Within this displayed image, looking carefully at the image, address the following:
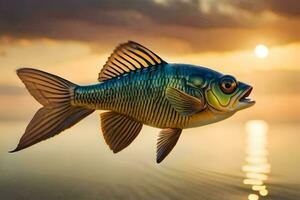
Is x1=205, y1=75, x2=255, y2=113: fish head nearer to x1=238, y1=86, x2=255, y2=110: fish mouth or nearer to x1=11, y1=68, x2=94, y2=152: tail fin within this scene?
x1=238, y1=86, x2=255, y2=110: fish mouth

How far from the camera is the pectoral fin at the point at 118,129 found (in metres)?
1.61

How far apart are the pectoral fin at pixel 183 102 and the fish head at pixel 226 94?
0.11 feet

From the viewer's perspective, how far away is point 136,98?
5.14 ft

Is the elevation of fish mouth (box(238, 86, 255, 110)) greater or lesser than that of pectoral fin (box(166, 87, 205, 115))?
greater

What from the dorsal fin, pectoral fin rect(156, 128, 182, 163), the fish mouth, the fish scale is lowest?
pectoral fin rect(156, 128, 182, 163)

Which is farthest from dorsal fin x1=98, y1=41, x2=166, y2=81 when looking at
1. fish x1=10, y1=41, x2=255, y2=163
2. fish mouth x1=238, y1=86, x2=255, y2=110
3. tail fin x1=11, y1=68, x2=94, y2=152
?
fish mouth x1=238, y1=86, x2=255, y2=110

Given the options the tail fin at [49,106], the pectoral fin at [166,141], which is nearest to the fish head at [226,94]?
the pectoral fin at [166,141]

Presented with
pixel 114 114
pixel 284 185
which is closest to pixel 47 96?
pixel 114 114

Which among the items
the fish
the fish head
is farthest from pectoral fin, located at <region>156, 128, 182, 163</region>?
the fish head

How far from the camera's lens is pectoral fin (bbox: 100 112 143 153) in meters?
1.61

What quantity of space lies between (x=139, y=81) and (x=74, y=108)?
0.62 ft

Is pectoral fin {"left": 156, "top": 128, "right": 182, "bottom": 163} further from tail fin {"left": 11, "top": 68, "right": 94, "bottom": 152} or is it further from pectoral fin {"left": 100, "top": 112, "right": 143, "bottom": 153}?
tail fin {"left": 11, "top": 68, "right": 94, "bottom": 152}

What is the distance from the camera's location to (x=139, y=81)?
1.57 metres

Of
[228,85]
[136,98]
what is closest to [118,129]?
[136,98]
